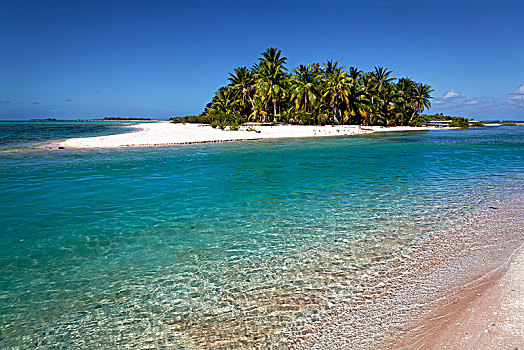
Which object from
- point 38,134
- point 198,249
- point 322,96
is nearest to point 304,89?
point 322,96

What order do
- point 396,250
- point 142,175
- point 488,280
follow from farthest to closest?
point 142,175, point 396,250, point 488,280

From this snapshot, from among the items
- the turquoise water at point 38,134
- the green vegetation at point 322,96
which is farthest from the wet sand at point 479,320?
the green vegetation at point 322,96

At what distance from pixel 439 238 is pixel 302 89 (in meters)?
59.9

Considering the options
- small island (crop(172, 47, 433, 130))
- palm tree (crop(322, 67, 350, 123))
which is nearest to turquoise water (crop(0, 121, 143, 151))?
small island (crop(172, 47, 433, 130))

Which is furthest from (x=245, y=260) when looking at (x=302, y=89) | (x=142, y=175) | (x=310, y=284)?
(x=302, y=89)

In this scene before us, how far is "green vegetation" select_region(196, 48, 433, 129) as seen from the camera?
63.1 metres

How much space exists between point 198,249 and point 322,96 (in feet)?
200

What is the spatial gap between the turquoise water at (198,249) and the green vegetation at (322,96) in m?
48.2

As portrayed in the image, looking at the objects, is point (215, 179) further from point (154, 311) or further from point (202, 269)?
point (154, 311)

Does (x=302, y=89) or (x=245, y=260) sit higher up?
(x=302, y=89)

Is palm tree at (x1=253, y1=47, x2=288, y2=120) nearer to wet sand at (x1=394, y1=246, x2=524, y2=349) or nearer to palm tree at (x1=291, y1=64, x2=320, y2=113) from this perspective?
palm tree at (x1=291, y1=64, x2=320, y2=113)

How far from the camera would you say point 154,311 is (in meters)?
4.47

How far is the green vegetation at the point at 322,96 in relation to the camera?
63.1m

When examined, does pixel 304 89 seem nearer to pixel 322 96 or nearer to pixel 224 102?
pixel 322 96
